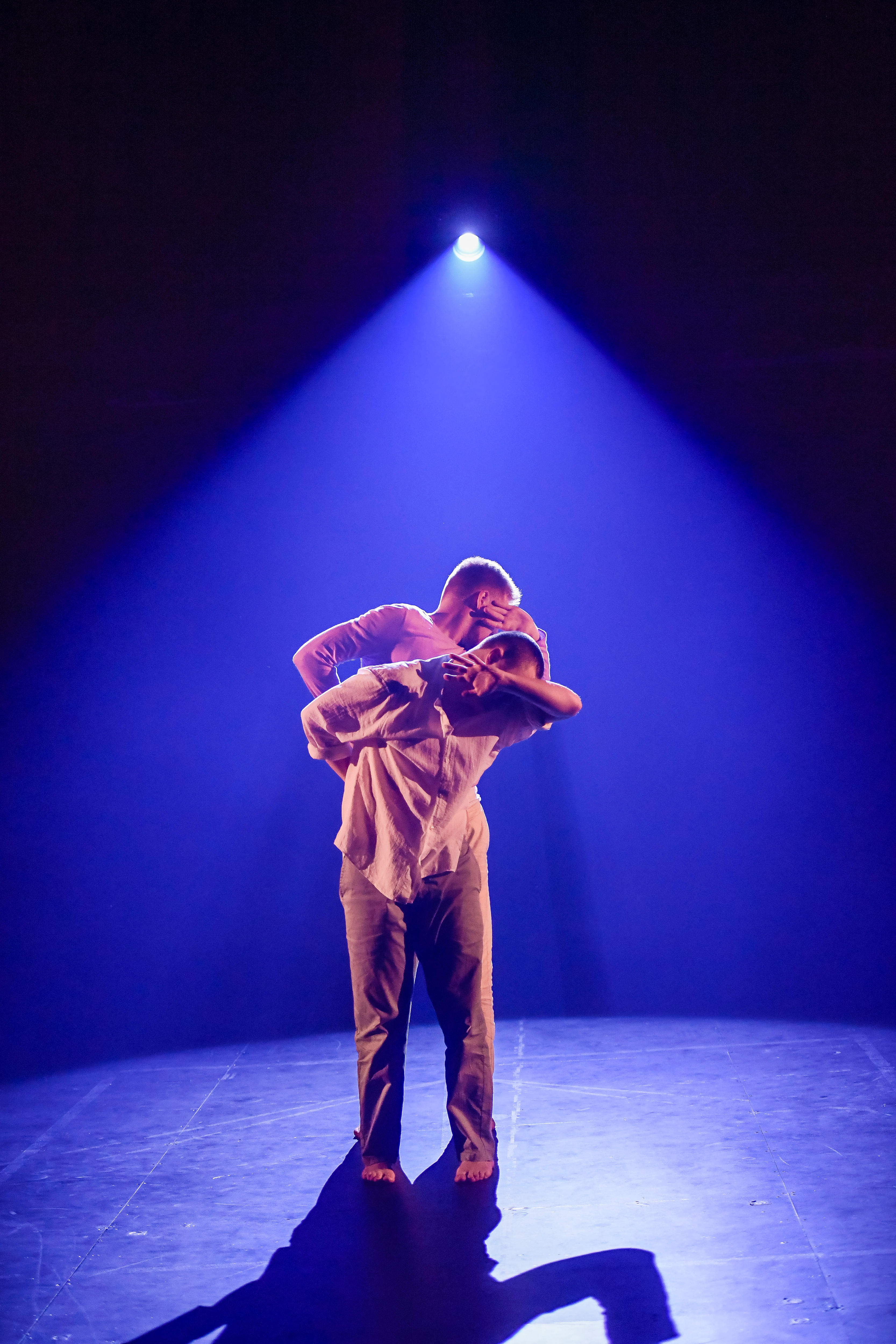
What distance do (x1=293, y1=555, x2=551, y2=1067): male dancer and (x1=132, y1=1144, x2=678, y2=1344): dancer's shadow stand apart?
654mm

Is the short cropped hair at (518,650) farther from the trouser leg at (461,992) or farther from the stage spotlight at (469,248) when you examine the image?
the stage spotlight at (469,248)

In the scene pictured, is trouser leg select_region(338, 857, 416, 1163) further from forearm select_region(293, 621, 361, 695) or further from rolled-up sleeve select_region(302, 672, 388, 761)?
forearm select_region(293, 621, 361, 695)

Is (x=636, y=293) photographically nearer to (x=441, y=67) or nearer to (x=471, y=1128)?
(x=441, y=67)

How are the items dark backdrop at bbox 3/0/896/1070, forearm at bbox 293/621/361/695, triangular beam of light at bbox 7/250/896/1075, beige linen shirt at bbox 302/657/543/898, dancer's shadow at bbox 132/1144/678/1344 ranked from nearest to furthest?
dancer's shadow at bbox 132/1144/678/1344, beige linen shirt at bbox 302/657/543/898, forearm at bbox 293/621/361/695, dark backdrop at bbox 3/0/896/1070, triangular beam of light at bbox 7/250/896/1075

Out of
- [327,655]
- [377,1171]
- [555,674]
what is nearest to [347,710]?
[327,655]

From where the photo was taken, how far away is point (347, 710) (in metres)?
2.28

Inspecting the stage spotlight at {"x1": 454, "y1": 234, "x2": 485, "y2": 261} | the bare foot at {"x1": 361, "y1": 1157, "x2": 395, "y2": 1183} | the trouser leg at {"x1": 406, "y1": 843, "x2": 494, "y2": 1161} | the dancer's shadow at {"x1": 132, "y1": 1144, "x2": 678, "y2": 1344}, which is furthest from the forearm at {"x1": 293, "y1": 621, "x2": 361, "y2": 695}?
the stage spotlight at {"x1": 454, "y1": 234, "x2": 485, "y2": 261}

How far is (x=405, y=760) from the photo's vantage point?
2.35m

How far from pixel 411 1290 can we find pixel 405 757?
1.00 m

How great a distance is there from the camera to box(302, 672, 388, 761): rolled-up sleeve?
2271 mm

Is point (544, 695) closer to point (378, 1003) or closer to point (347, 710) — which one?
point (347, 710)

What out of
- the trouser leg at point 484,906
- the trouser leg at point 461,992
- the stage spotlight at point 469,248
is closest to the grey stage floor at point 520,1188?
the trouser leg at point 461,992

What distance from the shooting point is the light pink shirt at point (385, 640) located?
267 cm

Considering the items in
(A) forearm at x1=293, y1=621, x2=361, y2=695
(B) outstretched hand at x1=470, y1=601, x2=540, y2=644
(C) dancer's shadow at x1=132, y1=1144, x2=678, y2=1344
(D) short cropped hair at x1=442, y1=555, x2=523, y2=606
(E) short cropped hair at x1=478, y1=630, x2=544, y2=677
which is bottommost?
(C) dancer's shadow at x1=132, y1=1144, x2=678, y2=1344
